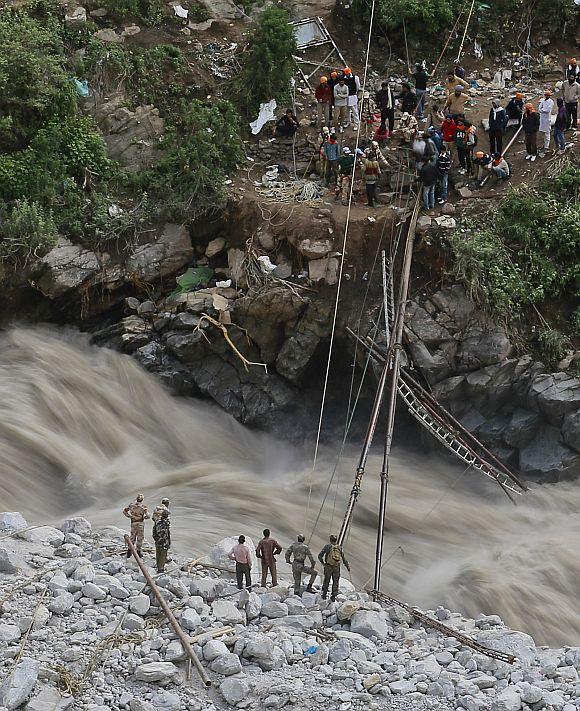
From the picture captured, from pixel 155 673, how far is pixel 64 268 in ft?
32.3

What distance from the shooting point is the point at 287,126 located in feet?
69.7

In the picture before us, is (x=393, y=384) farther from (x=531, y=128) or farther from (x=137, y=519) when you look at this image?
(x=531, y=128)

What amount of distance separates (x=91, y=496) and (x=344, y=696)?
255 inches

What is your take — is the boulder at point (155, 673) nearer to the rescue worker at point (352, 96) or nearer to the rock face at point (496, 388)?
the rock face at point (496, 388)

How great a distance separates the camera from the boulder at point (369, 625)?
12.8m

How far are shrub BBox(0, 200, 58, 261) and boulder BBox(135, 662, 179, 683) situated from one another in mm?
9752

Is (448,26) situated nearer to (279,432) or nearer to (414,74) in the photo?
(414,74)

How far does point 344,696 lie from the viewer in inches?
463

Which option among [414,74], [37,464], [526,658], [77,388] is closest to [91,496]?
[37,464]

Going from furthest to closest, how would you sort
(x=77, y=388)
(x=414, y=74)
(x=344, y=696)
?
1. (x=414, y=74)
2. (x=77, y=388)
3. (x=344, y=696)

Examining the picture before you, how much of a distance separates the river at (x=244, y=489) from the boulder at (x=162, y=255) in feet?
5.57

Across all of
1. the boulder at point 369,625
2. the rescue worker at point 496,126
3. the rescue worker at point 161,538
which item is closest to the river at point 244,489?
the rescue worker at point 161,538

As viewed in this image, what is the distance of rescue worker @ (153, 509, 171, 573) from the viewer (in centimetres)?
1347

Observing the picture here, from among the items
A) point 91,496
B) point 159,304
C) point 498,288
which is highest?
point 498,288
